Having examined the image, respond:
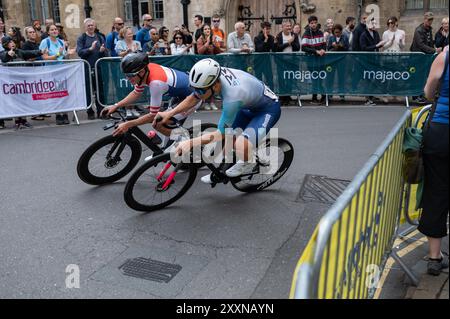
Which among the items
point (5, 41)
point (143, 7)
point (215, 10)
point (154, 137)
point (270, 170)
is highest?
point (143, 7)

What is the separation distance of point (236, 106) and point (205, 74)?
436 millimetres

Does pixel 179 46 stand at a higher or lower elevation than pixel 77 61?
higher

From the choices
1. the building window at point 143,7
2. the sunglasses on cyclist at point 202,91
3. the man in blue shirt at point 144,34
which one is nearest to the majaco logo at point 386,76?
the man in blue shirt at point 144,34

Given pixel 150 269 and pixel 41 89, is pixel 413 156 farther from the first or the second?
pixel 41 89

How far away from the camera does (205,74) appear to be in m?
4.71

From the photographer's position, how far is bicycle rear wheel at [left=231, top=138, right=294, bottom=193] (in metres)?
5.93

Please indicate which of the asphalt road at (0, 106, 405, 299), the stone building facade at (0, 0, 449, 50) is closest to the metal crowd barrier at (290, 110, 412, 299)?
the asphalt road at (0, 106, 405, 299)

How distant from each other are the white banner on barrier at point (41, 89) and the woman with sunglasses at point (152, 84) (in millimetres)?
4820

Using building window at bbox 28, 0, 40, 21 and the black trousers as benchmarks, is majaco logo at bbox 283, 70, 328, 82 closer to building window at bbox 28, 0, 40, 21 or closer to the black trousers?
the black trousers

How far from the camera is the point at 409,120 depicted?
13.3 ft

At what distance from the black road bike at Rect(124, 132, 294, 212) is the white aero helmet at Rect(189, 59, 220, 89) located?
0.87 metres

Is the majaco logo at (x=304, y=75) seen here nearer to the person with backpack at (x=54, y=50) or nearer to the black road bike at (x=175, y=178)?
the person with backpack at (x=54, y=50)

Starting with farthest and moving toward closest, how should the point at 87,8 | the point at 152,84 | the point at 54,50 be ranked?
the point at 87,8 → the point at 54,50 → the point at 152,84

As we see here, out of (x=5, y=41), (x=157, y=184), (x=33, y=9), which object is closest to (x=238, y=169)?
(x=157, y=184)
